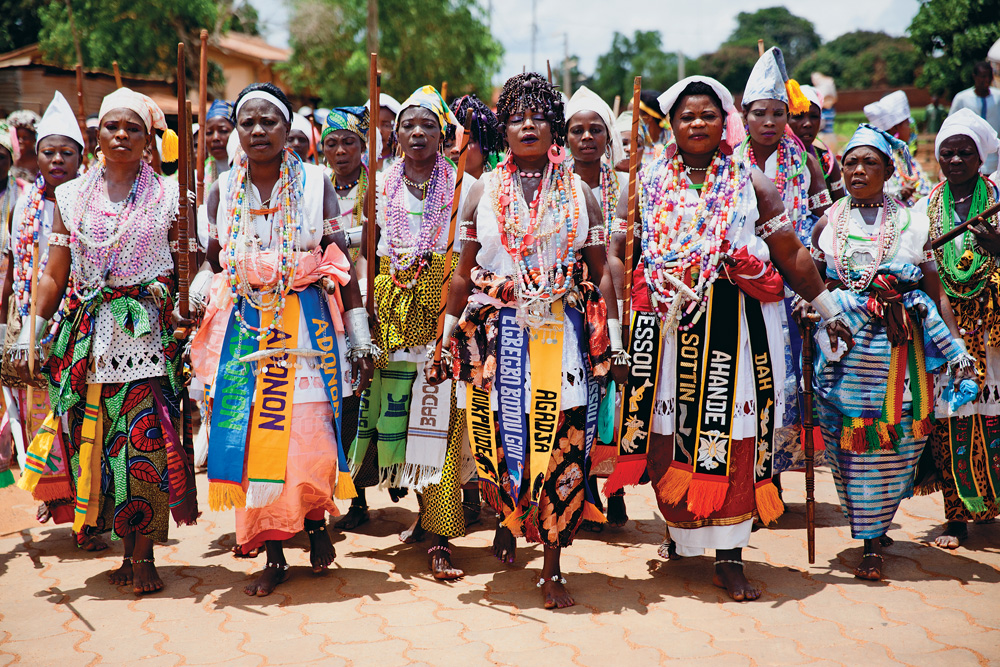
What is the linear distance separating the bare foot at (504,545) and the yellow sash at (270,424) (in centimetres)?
127

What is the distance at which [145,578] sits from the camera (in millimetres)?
4660

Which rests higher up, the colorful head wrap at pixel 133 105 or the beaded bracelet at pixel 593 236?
the colorful head wrap at pixel 133 105

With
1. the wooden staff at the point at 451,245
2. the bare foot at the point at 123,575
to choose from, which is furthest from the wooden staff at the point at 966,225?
the bare foot at the point at 123,575

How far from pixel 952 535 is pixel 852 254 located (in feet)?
6.04

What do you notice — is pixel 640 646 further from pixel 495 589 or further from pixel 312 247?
pixel 312 247

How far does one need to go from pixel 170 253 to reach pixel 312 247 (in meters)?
0.82

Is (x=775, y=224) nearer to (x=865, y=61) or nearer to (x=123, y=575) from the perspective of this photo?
(x=123, y=575)

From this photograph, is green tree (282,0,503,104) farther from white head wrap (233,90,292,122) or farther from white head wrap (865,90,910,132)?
white head wrap (233,90,292,122)

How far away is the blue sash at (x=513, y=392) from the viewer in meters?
4.34

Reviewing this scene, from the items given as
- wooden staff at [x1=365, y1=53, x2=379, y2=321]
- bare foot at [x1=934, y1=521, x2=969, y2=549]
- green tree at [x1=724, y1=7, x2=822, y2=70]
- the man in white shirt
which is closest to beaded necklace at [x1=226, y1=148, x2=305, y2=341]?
wooden staff at [x1=365, y1=53, x2=379, y2=321]

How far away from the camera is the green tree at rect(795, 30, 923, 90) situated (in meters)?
50.3

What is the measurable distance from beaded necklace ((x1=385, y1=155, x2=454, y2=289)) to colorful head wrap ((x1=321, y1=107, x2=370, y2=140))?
39.6 inches

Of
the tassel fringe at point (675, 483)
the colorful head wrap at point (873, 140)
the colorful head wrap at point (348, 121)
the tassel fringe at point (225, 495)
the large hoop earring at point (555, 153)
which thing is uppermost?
the colorful head wrap at point (348, 121)

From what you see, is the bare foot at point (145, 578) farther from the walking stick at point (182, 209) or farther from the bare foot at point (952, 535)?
the bare foot at point (952, 535)
